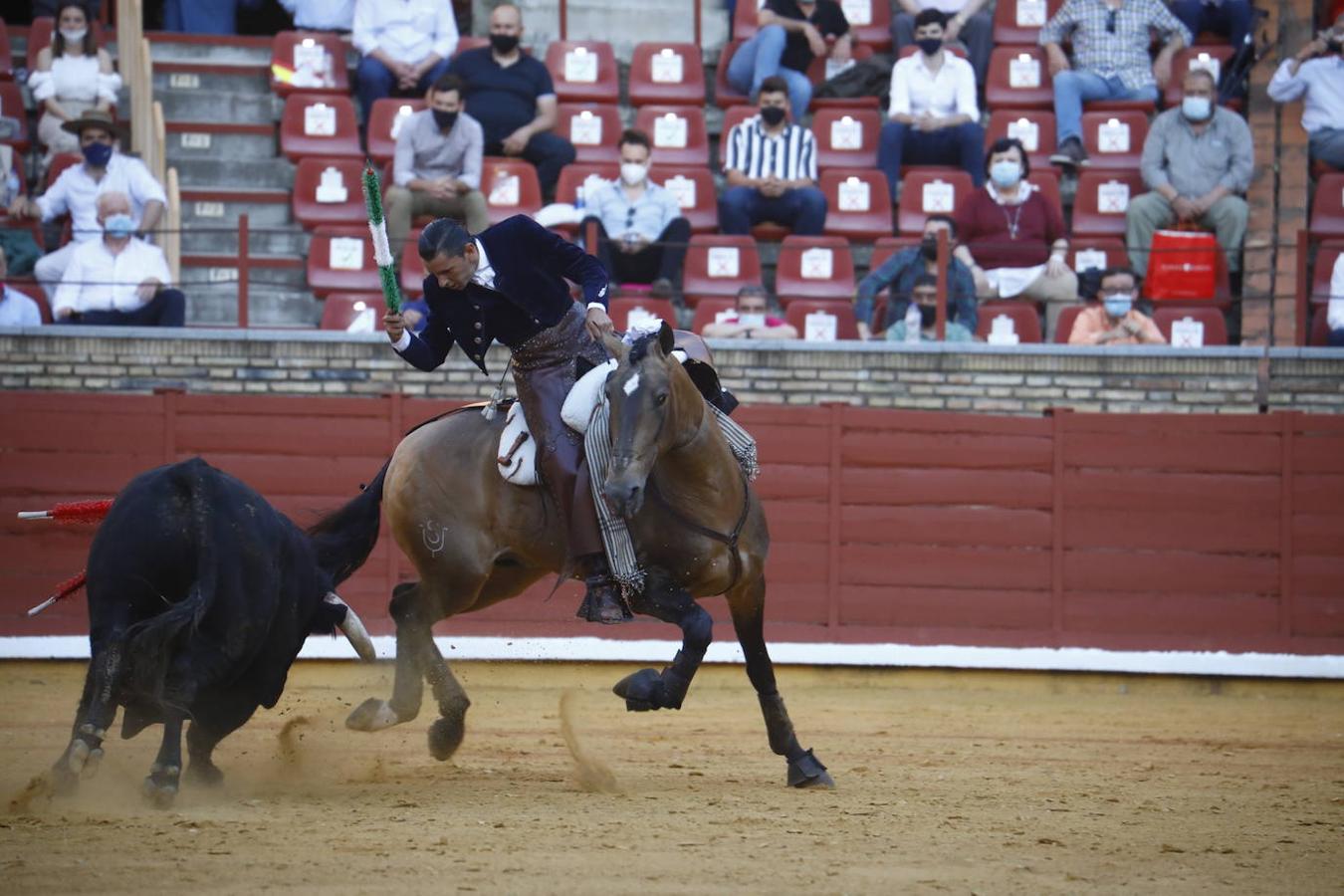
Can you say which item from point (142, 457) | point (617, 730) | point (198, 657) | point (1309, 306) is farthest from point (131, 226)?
point (1309, 306)

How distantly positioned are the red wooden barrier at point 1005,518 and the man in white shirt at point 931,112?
2902mm

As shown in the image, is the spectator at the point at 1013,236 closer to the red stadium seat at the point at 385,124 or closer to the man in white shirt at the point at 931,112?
the man in white shirt at the point at 931,112

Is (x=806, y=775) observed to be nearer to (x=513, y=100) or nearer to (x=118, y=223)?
(x=118, y=223)

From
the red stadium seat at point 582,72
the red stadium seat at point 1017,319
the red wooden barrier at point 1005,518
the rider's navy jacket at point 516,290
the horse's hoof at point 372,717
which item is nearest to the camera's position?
the horse's hoof at point 372,717

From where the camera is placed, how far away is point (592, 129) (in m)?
14.3

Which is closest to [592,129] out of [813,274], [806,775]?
[813,274]

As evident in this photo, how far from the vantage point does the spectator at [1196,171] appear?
13266 mm

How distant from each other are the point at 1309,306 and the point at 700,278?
4273 mm

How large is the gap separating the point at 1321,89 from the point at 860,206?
141 inches

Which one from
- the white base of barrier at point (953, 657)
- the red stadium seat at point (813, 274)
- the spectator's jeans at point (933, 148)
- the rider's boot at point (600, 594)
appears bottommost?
the white base of barrier at point (953, 657)

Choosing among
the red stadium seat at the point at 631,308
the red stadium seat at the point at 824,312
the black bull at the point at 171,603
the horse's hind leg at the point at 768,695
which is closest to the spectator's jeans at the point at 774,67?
the red stadium seat at the point at 824,312

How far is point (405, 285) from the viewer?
41.6 feet

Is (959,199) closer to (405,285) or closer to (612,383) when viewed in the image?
(405,285)

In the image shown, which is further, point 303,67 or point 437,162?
point 303,67
